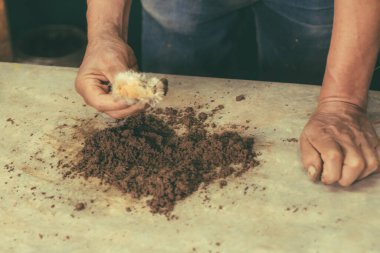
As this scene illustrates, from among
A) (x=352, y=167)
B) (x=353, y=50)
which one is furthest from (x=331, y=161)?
(x=353, y=50)

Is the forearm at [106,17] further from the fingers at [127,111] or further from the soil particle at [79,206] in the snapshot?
the soil particle at [79,206]

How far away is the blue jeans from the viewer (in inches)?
75.3

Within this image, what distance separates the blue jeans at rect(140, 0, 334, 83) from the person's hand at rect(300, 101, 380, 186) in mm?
490

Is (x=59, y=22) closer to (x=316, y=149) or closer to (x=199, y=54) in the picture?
(x=199, y=54)

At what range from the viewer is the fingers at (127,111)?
147cm

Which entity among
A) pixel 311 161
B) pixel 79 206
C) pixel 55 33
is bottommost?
pixel 55 33

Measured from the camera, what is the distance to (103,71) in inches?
63.0

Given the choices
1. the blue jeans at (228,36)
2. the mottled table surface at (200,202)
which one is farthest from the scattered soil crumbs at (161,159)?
the blue jeans at (228,36)

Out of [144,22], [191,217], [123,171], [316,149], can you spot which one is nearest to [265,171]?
[316,149]

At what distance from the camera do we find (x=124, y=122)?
1.62 meters

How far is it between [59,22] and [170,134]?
2.15 meters

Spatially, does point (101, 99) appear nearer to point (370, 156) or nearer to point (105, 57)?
point (105, 57)

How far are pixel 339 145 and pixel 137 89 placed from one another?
0.55 metres

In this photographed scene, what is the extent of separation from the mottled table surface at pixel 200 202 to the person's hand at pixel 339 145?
43mm
